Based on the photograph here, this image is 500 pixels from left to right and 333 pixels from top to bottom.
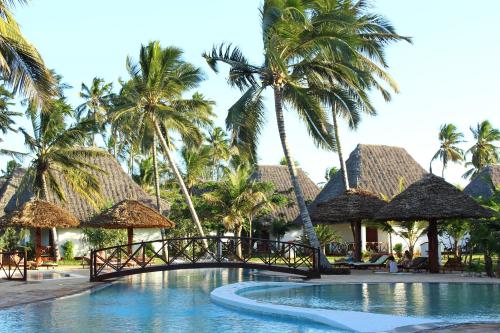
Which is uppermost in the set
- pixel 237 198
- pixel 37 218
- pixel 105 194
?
pixel 105 194

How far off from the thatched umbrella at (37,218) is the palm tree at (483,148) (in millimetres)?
35173

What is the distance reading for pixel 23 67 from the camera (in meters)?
12.4

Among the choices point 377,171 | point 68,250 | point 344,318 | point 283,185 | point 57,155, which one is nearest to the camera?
point 344,318

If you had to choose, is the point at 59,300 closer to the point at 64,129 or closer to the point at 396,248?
the point at 64,129

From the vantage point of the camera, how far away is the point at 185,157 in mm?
36656

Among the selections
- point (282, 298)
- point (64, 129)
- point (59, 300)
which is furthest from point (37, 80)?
point (64, 129)

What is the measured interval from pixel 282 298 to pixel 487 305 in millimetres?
3979

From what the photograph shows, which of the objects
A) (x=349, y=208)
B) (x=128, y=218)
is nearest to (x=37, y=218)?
(x=128, y=218)

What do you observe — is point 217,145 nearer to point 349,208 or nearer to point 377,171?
point 377,171

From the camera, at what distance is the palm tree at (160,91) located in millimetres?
23484

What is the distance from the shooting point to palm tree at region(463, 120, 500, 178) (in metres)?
49.2

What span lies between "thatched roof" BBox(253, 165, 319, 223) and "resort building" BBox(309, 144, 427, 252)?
201cm

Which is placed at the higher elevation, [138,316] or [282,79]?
[282,79]

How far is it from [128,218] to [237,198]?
7295 millimetres
